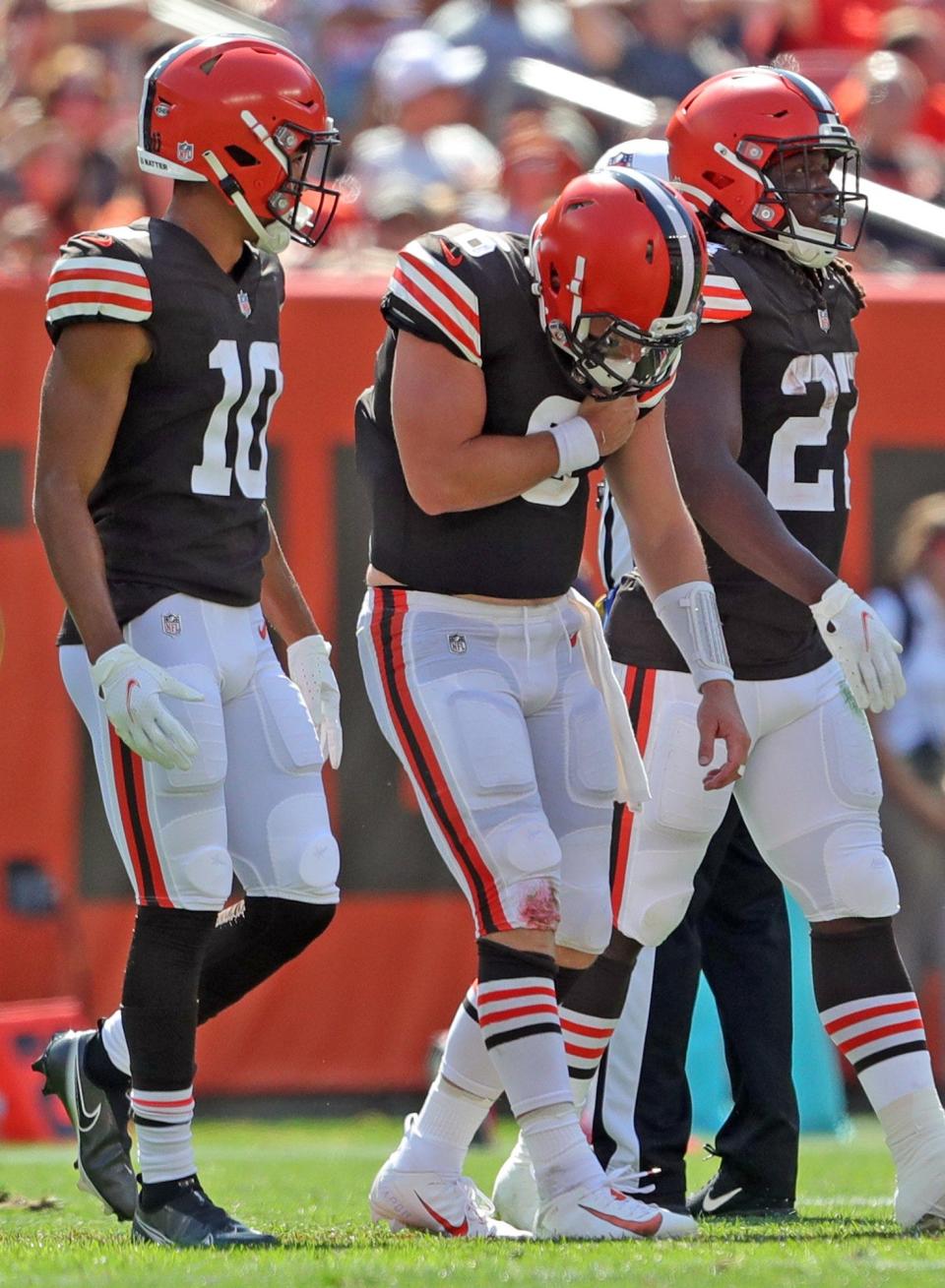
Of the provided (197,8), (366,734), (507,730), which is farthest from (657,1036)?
(197,8)

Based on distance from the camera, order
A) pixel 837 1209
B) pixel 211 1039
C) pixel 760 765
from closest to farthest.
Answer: pixel 760 765 < pixel 837 1209 < pixel 211 1039

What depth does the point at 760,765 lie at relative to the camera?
14.2ft

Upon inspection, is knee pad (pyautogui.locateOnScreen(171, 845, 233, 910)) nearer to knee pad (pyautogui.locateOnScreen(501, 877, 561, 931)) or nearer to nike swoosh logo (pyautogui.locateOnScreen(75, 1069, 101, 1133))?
knee pad (pyautogui.locateOnScreen(501, 877, 561, 931))

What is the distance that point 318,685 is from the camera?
15.0ft

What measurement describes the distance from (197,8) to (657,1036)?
22.6 ft

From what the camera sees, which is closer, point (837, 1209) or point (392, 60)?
point (837, 1209)

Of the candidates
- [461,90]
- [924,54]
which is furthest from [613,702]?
[924,54]

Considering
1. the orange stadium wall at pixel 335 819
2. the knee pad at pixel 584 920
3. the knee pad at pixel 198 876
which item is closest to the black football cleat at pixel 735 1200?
the knee pad at pixel 584 920

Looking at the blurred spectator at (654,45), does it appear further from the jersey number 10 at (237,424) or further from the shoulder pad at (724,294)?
the jersey number 10 at (237,424)

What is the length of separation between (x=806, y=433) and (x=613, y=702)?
28.2 inches

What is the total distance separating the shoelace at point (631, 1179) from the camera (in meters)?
4.41

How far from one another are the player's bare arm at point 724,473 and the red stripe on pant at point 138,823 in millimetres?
1154

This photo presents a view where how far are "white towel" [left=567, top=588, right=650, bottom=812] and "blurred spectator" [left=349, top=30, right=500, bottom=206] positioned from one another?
5235 mm

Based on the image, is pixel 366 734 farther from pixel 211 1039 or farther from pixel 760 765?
pixel 760 765
